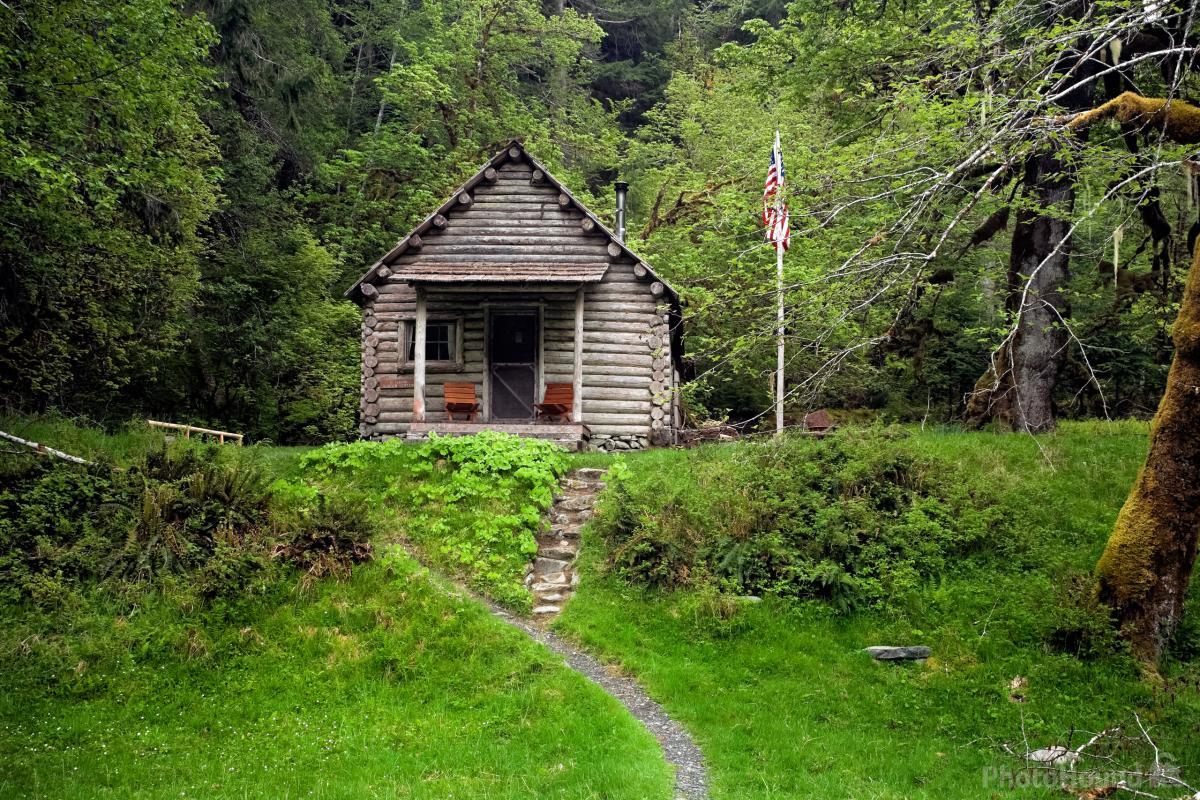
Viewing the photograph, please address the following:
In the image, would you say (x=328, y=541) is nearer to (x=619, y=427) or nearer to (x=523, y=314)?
(x=619, y=427)

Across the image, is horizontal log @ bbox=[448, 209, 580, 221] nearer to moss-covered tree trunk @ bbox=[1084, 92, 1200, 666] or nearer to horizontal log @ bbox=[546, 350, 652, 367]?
horizontal log @ bbox=[546, 350, 652, 367]

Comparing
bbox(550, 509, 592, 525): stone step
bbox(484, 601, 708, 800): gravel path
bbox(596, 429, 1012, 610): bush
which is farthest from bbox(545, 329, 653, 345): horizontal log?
bbox(484, 601, 708, 800): gravel path

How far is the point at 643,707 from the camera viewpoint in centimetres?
943

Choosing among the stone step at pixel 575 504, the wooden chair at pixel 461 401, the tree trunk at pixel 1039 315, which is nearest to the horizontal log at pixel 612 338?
the wooden chair at pixel 461 401

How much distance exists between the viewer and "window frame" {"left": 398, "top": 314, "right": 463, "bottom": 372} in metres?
21.4

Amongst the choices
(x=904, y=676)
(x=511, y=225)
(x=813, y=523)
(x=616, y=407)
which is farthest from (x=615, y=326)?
(x=904, y=676)

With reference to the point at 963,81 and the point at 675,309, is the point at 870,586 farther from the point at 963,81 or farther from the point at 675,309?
the point at 675,309

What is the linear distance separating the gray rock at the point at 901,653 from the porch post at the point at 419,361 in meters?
12.3

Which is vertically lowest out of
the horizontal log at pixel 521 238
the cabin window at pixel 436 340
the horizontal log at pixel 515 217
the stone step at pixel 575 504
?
the stone step at pixel 575 504

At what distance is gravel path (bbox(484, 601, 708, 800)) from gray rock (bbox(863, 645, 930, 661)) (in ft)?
8.11

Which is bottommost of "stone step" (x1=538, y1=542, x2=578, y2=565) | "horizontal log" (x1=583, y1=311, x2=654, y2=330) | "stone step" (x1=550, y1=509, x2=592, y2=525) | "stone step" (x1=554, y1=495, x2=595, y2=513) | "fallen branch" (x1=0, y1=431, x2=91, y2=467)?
"stone step" (x1=538, y1=542, x2=578, y2=565)

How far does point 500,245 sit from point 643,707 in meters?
14.0

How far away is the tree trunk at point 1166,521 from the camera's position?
28.6 feet

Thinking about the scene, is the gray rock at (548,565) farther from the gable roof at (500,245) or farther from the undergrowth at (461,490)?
the gable roof at (500,245)
